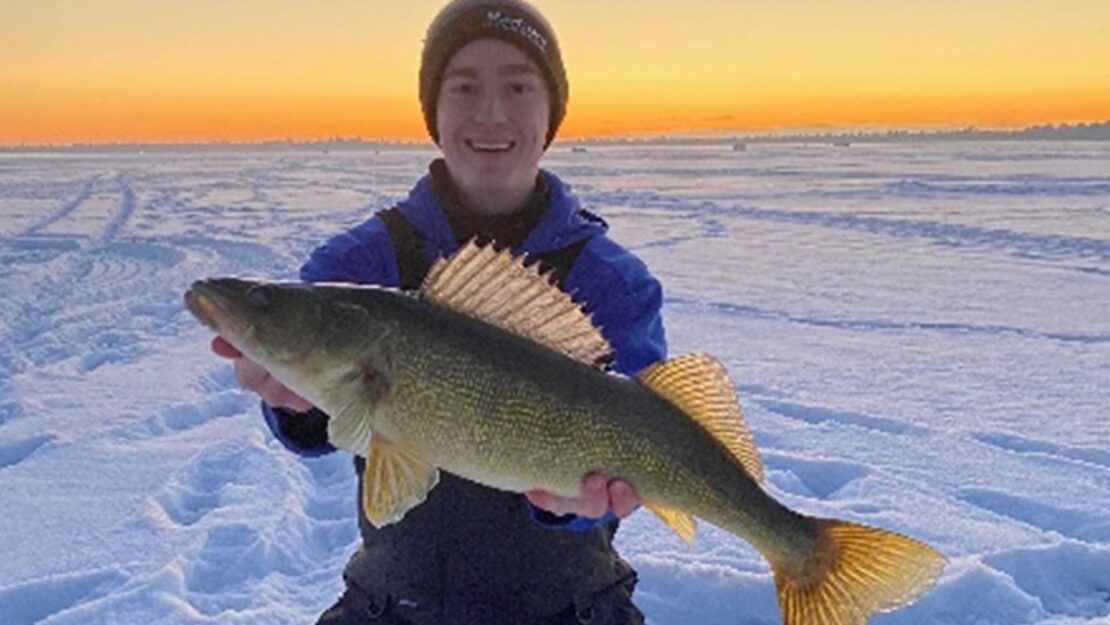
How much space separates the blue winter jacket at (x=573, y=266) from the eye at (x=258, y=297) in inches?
28.0

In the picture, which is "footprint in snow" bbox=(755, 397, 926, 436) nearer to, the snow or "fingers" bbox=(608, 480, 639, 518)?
the snow

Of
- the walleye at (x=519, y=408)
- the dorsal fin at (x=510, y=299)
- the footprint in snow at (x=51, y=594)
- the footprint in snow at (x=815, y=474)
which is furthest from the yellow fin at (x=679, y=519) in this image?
the footprint in snow at (x=815, y=474)

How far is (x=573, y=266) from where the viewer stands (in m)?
2.95

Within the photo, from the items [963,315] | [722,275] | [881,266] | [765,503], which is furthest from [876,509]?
[881,266]

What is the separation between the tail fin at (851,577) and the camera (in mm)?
2234

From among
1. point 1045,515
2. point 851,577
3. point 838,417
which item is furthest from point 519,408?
point 838,417

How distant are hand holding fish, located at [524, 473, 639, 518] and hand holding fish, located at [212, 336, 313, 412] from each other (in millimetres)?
592

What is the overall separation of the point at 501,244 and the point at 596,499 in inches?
39.6

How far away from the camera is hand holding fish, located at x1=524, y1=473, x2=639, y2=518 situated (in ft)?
7.32

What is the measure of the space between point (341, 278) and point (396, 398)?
32.9 inches

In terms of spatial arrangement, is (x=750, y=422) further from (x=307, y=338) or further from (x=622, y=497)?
(x=307, y=338)

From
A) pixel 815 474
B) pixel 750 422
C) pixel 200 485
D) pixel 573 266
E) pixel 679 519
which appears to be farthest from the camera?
pixel 750 422

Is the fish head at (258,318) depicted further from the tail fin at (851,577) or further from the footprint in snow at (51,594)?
the footprint in snow at (51,594)

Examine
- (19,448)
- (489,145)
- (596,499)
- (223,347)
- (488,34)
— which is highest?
(488,34)
